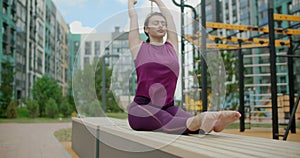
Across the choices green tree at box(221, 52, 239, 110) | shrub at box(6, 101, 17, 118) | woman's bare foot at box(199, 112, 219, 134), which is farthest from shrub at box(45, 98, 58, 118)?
woman's bare foot at box(199, 112, 219, 134)

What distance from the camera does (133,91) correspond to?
1431 mm

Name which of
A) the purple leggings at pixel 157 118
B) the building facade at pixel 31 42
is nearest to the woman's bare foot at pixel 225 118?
the purple leggings at pixel 157 118

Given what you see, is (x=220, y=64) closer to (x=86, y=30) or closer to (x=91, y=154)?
(x=86, y=30)

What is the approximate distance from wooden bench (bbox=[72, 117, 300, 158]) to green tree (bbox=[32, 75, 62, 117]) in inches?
473

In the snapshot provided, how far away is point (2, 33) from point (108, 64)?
1227cm

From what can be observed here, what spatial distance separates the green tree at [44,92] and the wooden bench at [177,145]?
39.4 ft

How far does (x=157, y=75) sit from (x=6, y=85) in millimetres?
12117

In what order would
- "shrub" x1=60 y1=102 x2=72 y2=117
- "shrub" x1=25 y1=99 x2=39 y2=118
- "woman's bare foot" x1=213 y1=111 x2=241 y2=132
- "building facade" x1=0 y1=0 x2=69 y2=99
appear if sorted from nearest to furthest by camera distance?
1. "woman's bare foot" x1=213 y1=111 x2=241 y2=132
2. "shrub" x1=25 y1=99 x2=39 y2=118
3. "building facade" x1=0 y1=0 x2=69 y2=99
4. "shrub" x1=60 y1=102 x2=72 y2=117

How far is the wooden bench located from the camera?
839 millimetres

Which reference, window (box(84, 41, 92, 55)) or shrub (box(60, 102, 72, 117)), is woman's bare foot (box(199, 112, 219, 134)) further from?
shrub (box(60, 102, 72, 117))

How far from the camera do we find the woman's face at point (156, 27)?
1.46m

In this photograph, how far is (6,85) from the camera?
12266mm

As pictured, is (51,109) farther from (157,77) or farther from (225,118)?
(225,118)

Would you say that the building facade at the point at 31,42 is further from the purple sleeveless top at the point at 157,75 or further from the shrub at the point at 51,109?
the purple sleeveless top at the point at 157,75
